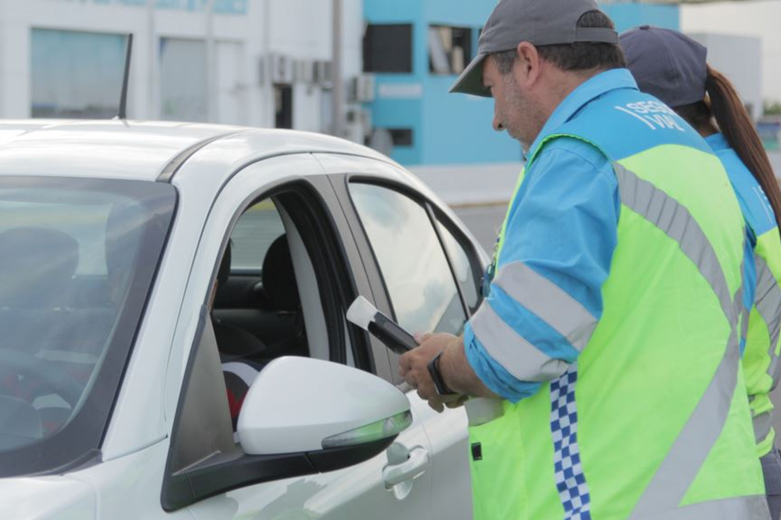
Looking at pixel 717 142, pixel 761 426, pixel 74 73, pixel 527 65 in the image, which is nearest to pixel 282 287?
pixel 717 142

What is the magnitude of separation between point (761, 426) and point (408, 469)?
0.86 m

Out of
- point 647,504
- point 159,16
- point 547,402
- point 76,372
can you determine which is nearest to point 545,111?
point 547,402

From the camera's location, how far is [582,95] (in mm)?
2488

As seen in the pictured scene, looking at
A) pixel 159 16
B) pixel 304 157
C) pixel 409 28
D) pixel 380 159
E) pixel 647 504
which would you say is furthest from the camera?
pixel 409 28

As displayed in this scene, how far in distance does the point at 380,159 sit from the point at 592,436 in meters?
1.54

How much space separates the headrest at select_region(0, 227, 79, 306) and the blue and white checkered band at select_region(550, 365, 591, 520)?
3.08ft

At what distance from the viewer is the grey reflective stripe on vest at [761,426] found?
124 inches

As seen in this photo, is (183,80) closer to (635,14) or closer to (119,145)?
(635,14)

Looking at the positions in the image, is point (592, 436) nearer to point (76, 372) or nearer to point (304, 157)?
point (76, 372)

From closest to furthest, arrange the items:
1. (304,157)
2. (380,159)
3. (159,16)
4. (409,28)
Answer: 1. (304,157)
2. (380,159)
3. (159,16)
4. (409,28)

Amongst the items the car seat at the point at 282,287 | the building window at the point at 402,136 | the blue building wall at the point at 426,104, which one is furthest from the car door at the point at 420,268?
the building window at the point at 402,136

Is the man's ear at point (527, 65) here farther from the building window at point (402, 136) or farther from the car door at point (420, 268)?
the building window at point (402, 136)

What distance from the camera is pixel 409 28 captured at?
48.7 m

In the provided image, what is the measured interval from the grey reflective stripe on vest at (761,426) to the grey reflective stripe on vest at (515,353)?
101 centimetres
